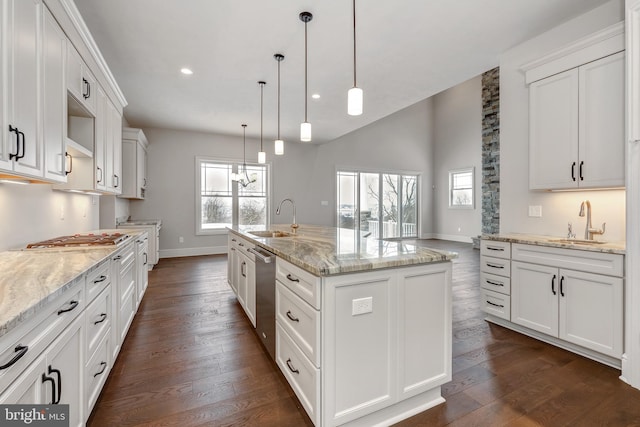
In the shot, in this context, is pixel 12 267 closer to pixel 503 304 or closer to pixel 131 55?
pixel 131 55

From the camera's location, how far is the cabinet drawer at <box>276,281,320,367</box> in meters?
1.43

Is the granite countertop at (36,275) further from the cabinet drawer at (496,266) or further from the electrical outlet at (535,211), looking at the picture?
the electrical outlet at (535,211)

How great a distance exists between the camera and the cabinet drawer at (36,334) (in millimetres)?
829

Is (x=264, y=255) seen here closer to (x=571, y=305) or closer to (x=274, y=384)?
(x=274, y=384)

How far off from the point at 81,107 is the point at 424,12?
3.04 metres

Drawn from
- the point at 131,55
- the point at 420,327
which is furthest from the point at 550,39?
the point at 131,55

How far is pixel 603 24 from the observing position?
2.48m

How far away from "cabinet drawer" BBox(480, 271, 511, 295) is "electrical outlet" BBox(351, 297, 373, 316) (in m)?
1.93

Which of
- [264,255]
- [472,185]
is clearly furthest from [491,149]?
[264,255]

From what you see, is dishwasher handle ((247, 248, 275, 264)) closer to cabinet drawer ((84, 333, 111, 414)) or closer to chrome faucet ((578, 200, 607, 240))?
cabinet drawer ((84, 333, 111, 414))

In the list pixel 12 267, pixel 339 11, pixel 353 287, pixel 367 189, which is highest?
pixel 339 11

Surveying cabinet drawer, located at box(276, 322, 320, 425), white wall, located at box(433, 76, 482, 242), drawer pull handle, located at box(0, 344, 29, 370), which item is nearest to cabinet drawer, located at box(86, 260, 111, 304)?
drawer pull handle, located at box(0, 344, 29, 370)

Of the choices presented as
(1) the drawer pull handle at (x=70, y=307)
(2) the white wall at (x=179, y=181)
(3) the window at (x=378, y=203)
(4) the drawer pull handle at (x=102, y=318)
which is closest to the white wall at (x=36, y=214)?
(4) the drawer pull handle at (x=102, y=318)

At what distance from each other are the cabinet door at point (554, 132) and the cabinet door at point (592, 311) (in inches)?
33.1
